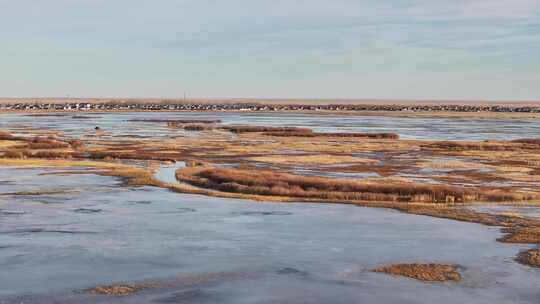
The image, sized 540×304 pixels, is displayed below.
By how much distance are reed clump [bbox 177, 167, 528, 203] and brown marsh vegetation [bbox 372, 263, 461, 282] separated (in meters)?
14.3

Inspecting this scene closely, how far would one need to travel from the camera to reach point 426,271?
25.5 metres

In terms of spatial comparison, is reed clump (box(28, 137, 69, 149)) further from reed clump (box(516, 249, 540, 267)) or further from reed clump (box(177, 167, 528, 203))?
reed clump (box(516, 249, 540, 267))

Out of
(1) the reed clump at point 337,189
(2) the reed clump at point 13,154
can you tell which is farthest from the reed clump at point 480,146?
(2) the reed clump at point 13,154

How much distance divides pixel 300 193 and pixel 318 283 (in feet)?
61.6

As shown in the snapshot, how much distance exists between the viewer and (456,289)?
23359 mm

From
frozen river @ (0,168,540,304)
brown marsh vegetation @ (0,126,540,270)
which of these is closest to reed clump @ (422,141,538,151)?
brown marsh vegetation @ (0,126,540,270)

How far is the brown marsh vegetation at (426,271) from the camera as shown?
24625mm

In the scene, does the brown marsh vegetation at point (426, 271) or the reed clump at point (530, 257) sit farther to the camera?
the reed clump at point (530, 257)

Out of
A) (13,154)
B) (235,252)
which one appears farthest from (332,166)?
(235,252)

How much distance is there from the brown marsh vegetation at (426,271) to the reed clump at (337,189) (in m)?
14.3

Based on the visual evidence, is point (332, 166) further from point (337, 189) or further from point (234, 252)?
point (234, 252)

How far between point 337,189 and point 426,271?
58.3 feet

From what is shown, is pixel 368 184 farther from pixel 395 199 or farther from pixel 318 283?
pixel 318 283

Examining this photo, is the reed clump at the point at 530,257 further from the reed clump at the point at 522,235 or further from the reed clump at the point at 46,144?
the reed clump at the point at 46,144
